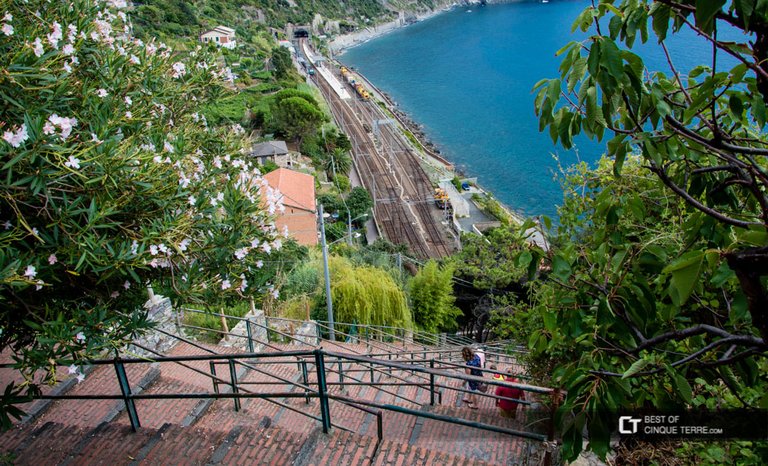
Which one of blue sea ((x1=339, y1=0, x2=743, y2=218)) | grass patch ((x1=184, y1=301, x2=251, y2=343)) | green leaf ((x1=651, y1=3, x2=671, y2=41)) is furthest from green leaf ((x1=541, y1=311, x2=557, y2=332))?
blue sea ((x1=339, y1=0, x2=743, y2=218))

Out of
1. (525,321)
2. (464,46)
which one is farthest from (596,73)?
(464,46)

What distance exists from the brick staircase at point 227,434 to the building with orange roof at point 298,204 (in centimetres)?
2035

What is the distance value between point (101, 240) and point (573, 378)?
2.84 m

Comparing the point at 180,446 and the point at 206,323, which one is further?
the point at 206,323

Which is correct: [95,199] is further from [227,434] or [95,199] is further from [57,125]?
[227,434]

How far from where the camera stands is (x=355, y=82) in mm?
69000

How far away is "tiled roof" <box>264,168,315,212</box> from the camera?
29438 millimetres

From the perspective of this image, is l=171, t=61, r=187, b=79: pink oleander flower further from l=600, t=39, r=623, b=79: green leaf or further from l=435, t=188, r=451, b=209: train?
l=435, t=188, r=451, b=209: train

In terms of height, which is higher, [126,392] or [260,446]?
[126,392]

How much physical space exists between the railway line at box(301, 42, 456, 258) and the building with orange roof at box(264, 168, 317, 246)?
6013mm

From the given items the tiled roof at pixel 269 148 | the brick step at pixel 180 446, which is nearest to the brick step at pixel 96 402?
the brick step at pixel 180 446

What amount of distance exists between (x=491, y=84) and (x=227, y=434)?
234 ft

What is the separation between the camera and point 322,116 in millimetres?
46000

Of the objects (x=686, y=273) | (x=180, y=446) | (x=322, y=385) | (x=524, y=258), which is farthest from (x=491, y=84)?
(x=686, y=273)
